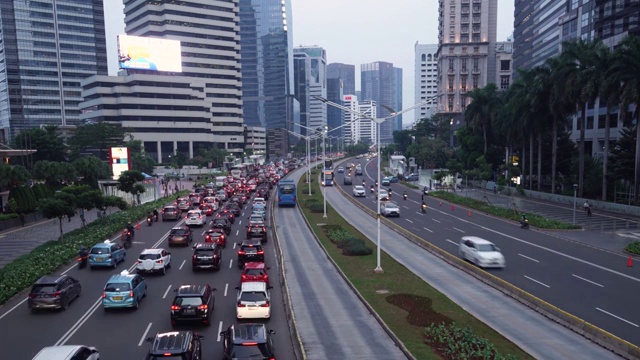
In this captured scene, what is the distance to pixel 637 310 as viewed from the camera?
21.6 meters

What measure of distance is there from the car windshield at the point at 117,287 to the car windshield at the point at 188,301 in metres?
3.57

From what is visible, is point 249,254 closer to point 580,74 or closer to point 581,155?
point 581,155

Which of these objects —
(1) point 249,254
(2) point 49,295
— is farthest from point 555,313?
(2) point 49,295

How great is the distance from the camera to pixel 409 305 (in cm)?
2170

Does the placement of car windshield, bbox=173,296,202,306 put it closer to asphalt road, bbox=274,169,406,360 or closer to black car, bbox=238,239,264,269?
asphalt road, bbox=274,169,406,360

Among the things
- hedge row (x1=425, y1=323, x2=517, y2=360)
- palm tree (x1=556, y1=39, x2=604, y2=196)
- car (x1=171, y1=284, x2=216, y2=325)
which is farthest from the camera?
palm tree (x1=556, y1=39, x2=604, y2=196)

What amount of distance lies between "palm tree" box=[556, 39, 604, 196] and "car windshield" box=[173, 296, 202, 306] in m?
54.4

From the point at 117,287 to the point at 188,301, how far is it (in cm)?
443

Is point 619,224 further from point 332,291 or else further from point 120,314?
point 120,314

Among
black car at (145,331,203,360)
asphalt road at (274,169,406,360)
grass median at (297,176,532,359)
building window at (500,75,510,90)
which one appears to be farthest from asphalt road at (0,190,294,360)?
building window at (500,75,510,90)

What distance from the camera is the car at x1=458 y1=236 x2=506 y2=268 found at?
1149 inches

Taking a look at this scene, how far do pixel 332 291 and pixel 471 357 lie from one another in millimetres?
10185

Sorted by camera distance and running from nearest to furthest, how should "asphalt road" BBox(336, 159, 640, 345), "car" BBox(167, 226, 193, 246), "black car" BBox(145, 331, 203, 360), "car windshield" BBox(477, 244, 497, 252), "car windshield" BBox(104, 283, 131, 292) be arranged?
"black car" BBox(145, 331, 203, 360), "car windshield" BBox(104, 283, 131, 292), "asphalt road" BBox(336, 159, 640, 345), "car windshield" BBox(477, 244, 497, 252), "car" BBox(167, 226, 193, 246)

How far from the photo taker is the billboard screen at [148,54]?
129 meters
